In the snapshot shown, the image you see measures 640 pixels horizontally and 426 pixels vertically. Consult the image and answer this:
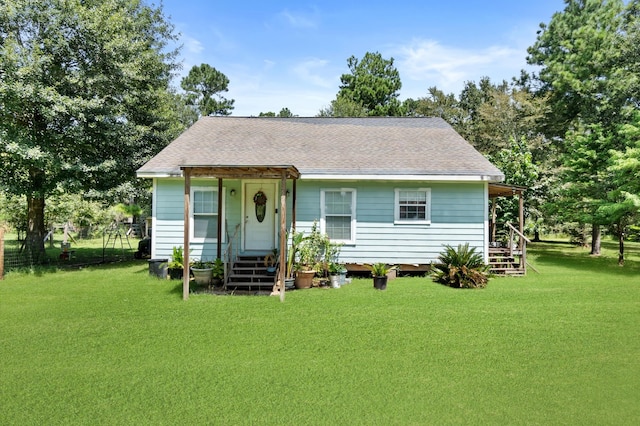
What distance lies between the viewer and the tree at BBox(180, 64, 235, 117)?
36.9 meters

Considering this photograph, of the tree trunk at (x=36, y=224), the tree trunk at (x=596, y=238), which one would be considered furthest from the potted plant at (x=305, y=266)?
the tree trunk at (x=596, y=238)

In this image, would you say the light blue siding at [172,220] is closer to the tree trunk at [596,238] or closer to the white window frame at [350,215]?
the white window frame at [350,215]

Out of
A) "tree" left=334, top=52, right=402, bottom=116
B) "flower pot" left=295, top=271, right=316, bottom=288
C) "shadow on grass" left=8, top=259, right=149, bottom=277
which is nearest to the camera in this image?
"flower pot" left=295, top=271, right=316, bottom=288

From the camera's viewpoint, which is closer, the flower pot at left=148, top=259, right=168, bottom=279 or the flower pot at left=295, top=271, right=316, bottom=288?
the flower pot at left=295, top=271, right=316, bottom=288

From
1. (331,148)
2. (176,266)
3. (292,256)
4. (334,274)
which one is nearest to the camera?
(292,256)

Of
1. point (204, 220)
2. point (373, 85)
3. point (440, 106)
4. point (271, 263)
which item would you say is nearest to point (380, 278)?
point (271, 263)

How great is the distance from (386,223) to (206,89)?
1277 inches

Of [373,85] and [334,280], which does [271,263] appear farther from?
[373,85]

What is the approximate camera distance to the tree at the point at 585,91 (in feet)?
48.3

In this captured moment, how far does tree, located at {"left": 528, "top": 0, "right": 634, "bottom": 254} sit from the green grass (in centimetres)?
840

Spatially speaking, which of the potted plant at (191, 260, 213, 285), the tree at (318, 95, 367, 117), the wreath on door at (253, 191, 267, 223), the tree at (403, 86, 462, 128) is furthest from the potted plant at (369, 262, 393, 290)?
the tree at (403, 86, 462, 128)

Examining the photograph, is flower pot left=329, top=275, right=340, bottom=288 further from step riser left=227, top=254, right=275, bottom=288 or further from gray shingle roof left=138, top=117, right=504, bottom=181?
gray shingle roof left=138, top=117, right=504, bottom=181

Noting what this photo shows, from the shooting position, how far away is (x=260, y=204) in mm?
10641

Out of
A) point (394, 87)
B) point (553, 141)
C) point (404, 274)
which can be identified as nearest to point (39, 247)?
point (404, 274)
